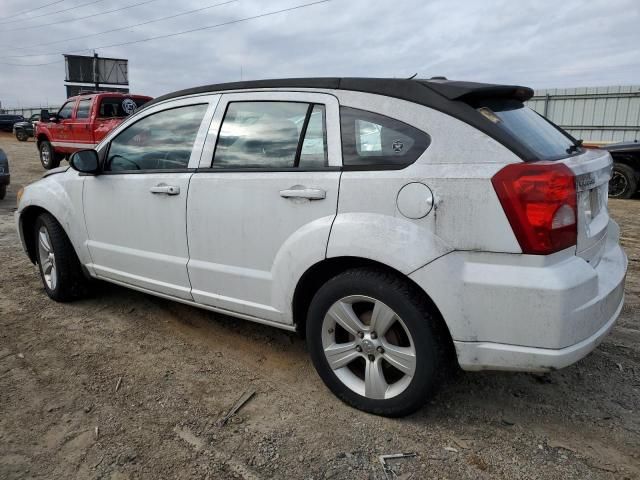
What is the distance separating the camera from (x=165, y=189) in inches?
129

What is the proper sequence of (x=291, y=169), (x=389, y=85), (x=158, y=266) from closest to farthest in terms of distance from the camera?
1. (x=389, y=85)
2. (x=291, y=169)
3. (x=158, y=266)

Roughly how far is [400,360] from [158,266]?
1.82m

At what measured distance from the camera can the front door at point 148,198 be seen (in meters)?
3.27

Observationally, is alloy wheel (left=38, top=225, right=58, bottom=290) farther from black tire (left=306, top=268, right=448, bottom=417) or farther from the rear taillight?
the rear taillight

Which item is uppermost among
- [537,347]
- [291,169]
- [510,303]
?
[291,169]

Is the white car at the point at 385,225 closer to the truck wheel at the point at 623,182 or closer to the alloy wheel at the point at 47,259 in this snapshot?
the alloy wheel at the point at 47,259

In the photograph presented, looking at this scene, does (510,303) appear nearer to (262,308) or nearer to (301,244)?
(301,244)

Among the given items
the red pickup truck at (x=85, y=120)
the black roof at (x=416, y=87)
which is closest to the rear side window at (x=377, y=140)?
the black roof at (x=416, y=87)

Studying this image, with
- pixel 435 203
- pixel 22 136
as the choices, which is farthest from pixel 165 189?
pixel 22 136

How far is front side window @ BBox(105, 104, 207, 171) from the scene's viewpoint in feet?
10.9

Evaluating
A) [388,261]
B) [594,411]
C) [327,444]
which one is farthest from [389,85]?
[594,411]

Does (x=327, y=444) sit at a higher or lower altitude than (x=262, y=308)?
lower

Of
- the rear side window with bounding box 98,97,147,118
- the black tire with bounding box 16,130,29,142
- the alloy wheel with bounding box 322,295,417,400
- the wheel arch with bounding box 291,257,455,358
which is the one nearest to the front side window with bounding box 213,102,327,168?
the wheel arch with bounding box 291,257,455,358

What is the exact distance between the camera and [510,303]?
2.16m
